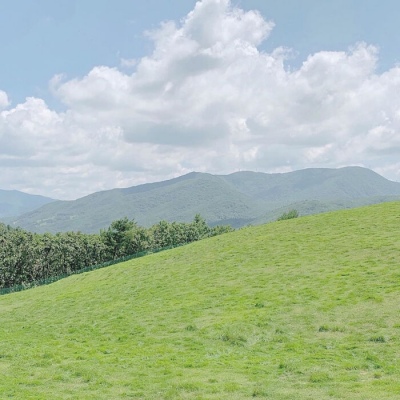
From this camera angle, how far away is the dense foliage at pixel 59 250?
301ft

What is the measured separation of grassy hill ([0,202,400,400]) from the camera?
15.0m

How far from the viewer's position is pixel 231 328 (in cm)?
2302

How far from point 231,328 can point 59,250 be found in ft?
270

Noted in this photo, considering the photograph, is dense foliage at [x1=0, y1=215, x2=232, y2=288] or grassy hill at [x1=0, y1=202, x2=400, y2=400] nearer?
grassy hill at [x1=0, y1=202, x2=400, y2=400]

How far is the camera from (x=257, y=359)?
18125 millimetres

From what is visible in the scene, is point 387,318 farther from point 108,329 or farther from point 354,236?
point 354,236

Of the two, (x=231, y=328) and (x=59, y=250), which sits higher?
(x=59, y=250)

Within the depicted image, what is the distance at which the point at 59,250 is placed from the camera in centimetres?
9681

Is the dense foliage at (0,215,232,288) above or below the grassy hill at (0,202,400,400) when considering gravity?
above

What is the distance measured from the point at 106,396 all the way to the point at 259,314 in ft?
42.4

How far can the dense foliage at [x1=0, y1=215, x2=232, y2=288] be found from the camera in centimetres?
9188

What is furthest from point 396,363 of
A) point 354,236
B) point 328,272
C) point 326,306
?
point 354,236

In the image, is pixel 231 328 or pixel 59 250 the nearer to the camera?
pixel 231 328

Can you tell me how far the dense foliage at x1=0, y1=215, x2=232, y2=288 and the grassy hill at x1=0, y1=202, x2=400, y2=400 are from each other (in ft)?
167
